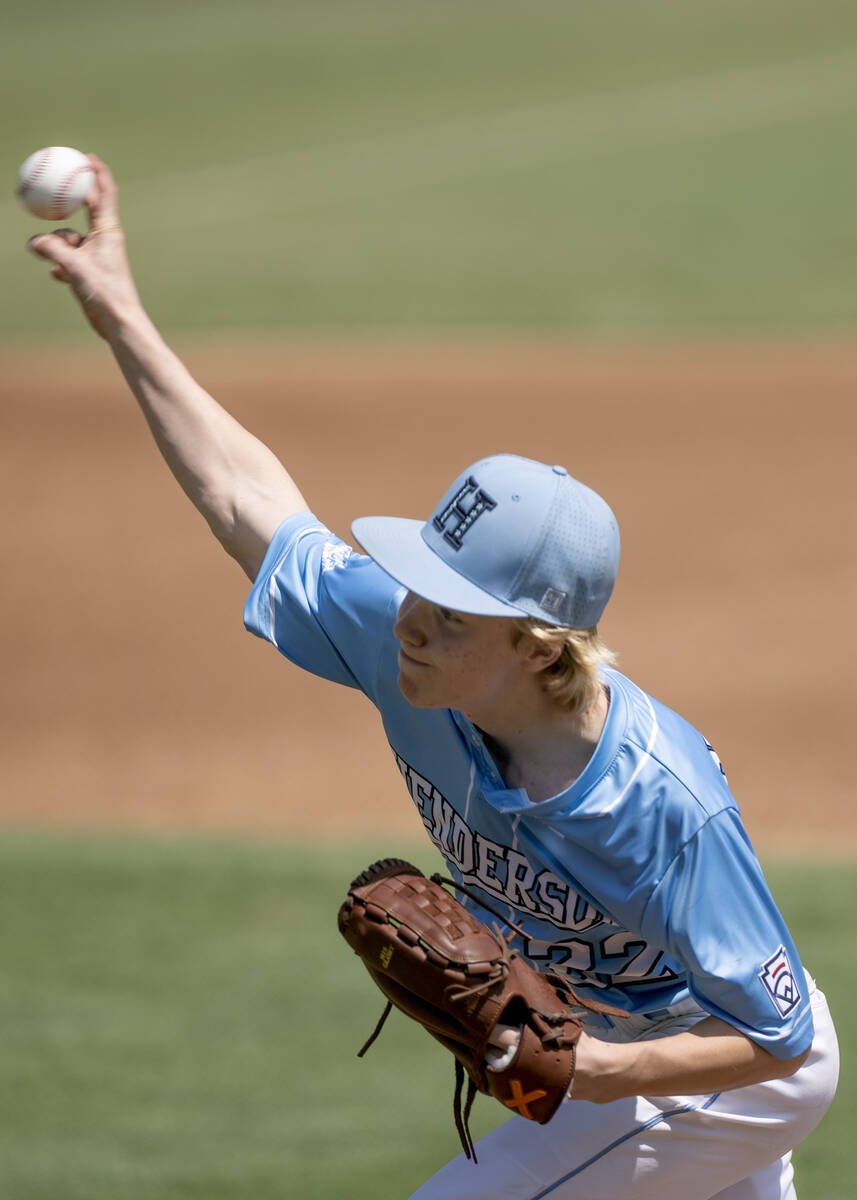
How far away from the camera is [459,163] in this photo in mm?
19953

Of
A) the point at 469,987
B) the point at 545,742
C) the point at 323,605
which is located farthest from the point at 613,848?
the point at 323,605

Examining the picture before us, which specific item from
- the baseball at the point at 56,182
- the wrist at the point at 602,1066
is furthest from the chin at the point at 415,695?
the baseball at the point at 56,182

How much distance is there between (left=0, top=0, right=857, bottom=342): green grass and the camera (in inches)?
588

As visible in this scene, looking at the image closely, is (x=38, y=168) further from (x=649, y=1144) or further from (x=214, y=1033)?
(x=214, y=1033)

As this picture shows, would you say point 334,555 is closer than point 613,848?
No

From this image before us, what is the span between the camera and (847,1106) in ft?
16.0

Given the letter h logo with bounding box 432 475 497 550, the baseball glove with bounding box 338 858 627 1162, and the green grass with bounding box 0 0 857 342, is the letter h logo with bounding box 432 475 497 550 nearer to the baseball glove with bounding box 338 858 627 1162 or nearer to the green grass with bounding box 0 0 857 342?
the baseball glove with bounding box 338 858 627 1162

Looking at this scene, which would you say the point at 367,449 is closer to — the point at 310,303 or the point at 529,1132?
the point at 310,303

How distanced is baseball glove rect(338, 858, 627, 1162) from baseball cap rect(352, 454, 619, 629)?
511mm

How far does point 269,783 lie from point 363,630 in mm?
4395

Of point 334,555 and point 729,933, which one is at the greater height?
point 334,555

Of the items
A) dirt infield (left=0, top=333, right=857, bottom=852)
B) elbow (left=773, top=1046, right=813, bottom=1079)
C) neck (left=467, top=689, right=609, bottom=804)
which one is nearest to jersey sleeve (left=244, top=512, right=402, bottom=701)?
neck (left=467, top=689, right=609, bottom=804)

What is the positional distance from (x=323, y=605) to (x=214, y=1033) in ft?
8.64

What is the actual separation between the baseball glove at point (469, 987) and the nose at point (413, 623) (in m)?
0.42
